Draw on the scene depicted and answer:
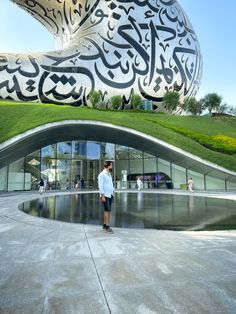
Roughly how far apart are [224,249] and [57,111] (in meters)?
22.2

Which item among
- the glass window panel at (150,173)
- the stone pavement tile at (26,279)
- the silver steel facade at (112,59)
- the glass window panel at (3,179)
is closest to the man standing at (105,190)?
the stone pavement tile at (26,279)

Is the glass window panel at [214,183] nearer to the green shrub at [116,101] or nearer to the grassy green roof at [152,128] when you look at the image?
the grassy green roof at [152,128]

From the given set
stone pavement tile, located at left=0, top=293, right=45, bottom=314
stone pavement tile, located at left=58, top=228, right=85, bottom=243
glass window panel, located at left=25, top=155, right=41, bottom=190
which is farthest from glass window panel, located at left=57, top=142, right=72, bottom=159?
stone pavement tile, located at left=0, top=293, right=45, bottom=314

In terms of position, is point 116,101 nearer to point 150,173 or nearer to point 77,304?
point 150,173

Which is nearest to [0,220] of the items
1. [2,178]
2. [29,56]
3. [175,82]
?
[2,178]

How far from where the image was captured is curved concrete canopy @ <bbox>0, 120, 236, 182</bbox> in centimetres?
2280

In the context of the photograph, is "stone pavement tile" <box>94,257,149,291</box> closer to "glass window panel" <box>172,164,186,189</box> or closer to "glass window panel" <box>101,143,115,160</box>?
"glass window panel" <box>172,164,186,189</box>

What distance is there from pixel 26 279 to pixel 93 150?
29.1 metres

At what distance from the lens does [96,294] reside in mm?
3277

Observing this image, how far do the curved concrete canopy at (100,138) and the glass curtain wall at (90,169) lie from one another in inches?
42.5

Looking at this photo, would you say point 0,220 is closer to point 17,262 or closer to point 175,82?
point 17,262

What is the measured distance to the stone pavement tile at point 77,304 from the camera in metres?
2.89

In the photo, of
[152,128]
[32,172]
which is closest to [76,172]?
[32,172]

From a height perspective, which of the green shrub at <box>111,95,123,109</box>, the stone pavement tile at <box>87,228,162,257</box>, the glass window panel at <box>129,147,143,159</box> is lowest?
the stone pavement tile at <box>87,228,162,257</box>
